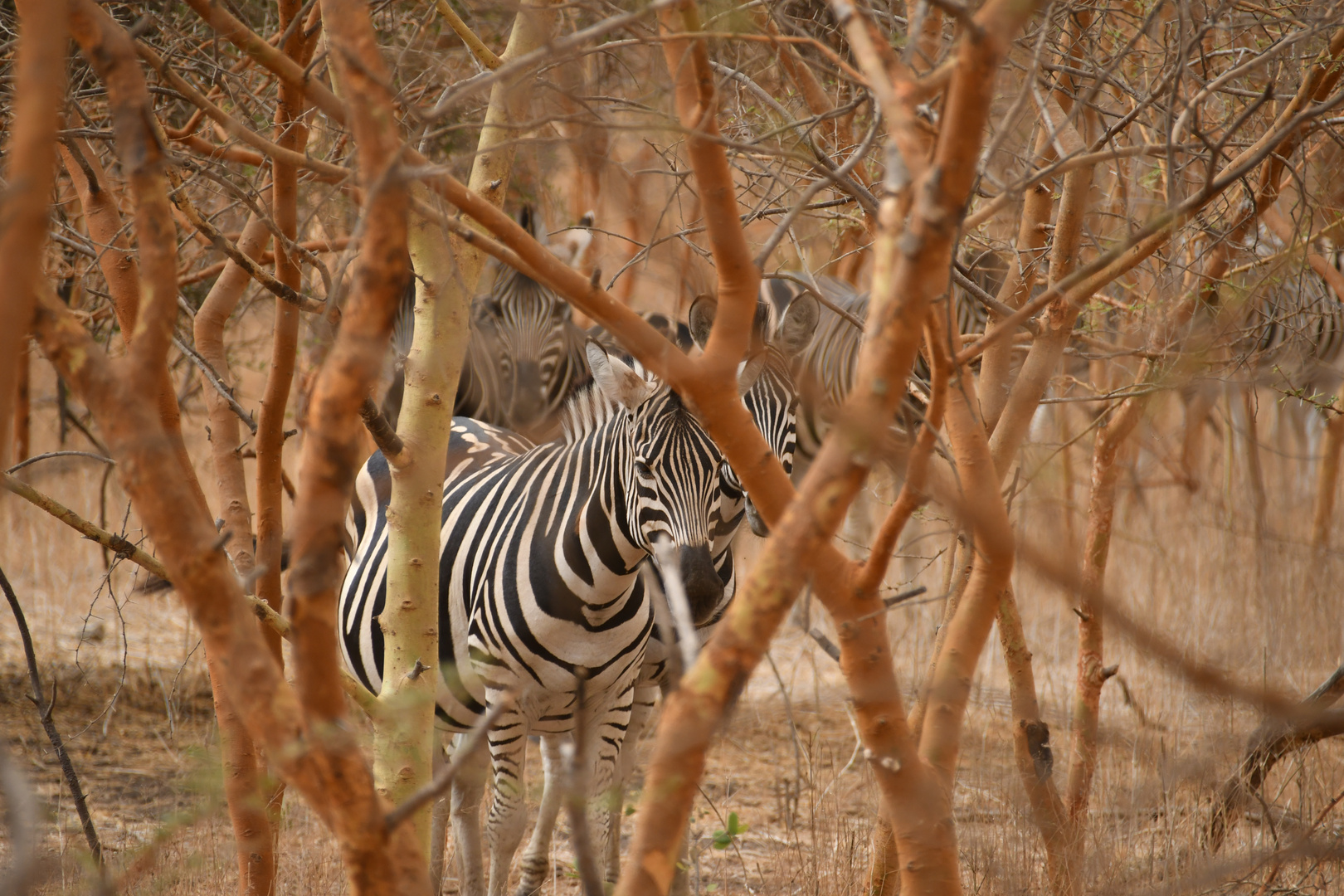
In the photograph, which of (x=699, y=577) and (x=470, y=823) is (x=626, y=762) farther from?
(x=699, y=577)

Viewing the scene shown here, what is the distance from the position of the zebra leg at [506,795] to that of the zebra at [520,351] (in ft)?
10.7

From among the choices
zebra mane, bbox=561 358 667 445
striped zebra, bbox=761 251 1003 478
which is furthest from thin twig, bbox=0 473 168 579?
striped zebra, bbox=761 251 1003 478

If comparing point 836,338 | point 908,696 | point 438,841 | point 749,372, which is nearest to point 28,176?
point 749,372

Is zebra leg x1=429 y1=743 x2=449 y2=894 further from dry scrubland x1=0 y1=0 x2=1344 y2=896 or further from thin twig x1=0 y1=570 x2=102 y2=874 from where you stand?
thin twig x1=0 y1=570 x2=102 y2=874

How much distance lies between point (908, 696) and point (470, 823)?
205 centimetres

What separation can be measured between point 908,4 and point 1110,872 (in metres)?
2.09

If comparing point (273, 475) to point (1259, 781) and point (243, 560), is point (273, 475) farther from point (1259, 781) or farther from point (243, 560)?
point (1259, 781)

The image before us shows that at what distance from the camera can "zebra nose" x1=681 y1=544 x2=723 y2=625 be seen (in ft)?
9.06

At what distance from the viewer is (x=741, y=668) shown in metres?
1.04

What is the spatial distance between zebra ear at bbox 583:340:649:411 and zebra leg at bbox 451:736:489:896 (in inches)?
48.2

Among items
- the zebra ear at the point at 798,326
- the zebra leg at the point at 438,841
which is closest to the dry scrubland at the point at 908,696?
the zebra leg at the point at 438,841

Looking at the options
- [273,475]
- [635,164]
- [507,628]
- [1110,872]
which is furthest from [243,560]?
[1110,872]

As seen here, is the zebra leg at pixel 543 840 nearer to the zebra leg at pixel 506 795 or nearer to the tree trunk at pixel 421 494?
the zebra leg at pixel 506 795

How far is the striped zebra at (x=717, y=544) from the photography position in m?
3.39
